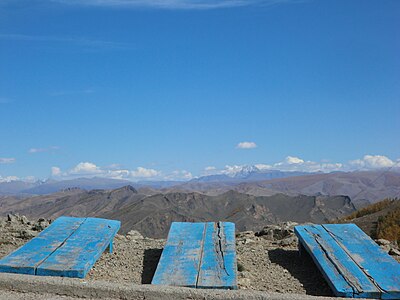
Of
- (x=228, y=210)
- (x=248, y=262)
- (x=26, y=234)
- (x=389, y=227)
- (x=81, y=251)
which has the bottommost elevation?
(x=228, y=210)

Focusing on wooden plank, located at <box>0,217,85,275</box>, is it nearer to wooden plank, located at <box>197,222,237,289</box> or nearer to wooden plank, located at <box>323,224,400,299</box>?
wooden plank, located at <box>197,222,237,289</box>

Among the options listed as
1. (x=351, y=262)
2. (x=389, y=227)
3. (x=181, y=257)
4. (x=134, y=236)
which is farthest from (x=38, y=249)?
(x=389, y=227)

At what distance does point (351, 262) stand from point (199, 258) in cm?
136

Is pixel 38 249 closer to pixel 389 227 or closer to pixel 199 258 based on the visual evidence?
pixel 199 258

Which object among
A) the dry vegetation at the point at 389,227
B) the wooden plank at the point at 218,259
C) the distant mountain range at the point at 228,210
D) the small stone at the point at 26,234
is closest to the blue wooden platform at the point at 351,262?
the wooden plank at the point at 218,259

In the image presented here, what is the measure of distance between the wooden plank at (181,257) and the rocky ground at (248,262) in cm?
35

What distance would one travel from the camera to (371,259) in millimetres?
4219

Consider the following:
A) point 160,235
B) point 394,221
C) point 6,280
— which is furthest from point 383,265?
point 160,235

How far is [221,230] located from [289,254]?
846mm

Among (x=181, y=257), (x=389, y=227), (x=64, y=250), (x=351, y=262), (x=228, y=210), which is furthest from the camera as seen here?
(x=228, y=210)

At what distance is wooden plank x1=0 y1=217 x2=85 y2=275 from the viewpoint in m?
3.95

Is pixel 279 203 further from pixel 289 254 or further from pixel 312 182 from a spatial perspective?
pixel 312 182

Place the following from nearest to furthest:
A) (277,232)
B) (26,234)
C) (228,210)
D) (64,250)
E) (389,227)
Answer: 1. (64,250)
2. (26,234)
3. (277,232)
4. (389,227)
5. (228,210)

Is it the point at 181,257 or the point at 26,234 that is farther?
the point at 26,234
